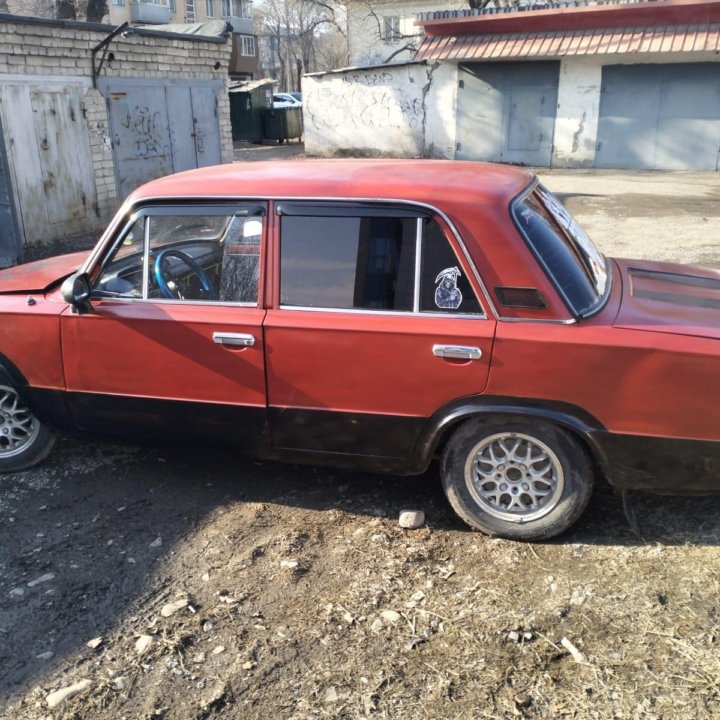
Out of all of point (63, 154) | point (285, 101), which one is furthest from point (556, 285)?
point (285, 101)

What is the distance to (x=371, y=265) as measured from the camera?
342 cm

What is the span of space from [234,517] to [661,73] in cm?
1956

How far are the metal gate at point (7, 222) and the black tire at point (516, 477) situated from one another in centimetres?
874

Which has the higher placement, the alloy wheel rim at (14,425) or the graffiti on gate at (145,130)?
the graffiti on gate at (145,130)

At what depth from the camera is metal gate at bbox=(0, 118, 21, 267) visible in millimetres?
9984

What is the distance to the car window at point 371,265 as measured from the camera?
3.31 metres

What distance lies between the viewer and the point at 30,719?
2.52 metres

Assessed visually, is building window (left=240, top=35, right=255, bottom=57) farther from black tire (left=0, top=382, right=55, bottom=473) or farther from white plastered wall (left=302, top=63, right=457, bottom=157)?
black tire (left=0, top=382, right=55, bottom=473)

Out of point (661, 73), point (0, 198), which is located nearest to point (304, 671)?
point (0, 198)

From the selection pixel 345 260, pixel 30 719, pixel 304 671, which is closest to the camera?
pixel 30 719

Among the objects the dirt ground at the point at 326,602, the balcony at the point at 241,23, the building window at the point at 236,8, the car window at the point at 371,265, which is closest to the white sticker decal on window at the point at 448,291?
the car window at the point at 371,265

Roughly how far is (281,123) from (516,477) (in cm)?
2674

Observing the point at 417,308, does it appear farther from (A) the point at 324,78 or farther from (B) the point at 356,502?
(A) the point at 324,78

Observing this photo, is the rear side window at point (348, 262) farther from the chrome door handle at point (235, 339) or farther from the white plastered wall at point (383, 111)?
the white plastered wall at point (383, 111)
